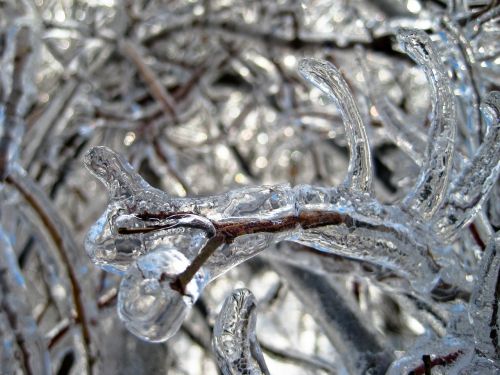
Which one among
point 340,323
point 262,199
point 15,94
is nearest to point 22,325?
point 15,94

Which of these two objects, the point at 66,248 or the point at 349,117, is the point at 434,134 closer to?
the point at 349,117

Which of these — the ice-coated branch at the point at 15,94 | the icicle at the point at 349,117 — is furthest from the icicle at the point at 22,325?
the icicle at the point at 349,117

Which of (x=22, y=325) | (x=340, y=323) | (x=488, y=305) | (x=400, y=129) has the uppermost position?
(x=400, y=129)

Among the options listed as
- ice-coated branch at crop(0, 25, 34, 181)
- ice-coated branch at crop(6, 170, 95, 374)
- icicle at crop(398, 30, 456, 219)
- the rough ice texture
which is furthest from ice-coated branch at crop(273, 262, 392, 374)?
ice-coated branch at crop(0, 25, 34, 181)

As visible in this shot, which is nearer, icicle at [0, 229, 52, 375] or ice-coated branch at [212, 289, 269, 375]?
ice-coated branch at [212, 289, 269, 375]

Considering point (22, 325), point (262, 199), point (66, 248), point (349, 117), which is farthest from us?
point (66, 248)

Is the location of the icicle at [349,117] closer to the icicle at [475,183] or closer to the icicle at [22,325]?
the icicle at [475,183]

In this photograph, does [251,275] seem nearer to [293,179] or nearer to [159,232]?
[293,179]

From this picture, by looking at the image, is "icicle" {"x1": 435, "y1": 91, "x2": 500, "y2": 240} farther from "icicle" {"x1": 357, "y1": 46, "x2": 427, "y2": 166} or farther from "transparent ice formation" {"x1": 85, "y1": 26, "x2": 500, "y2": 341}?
"icicle" {"x1": 357, "y1": 46, "x2": 427, "y2": 166}
